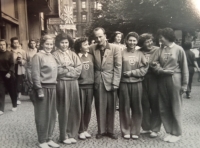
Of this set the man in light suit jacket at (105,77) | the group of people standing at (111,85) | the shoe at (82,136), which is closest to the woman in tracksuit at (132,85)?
the group of people standing at (111,85)

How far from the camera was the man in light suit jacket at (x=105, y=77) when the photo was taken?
593 cm

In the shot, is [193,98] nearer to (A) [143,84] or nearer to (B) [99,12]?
(A) [143,84]

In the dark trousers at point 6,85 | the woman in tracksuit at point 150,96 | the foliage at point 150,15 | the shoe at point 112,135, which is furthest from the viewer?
the foliage at point 150,15

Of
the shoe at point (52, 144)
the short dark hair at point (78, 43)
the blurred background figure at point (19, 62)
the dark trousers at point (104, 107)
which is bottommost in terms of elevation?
the shoe at point (52, 144)

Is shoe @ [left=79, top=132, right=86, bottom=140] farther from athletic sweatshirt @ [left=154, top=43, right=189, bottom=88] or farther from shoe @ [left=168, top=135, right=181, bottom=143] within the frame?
athletic sweatshirt @ [left=154, top=43, right=189, bottom=88]

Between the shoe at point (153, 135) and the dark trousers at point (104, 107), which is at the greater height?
the dark trousers at point (104, 107)

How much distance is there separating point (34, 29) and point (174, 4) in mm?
9457

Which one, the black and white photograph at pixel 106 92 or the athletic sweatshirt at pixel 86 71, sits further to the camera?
the athletic sweatshirt at pixel 86 71

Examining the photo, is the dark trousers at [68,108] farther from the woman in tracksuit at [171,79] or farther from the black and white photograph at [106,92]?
the woman in tracksuit at [171,79]

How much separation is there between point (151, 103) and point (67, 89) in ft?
5.39

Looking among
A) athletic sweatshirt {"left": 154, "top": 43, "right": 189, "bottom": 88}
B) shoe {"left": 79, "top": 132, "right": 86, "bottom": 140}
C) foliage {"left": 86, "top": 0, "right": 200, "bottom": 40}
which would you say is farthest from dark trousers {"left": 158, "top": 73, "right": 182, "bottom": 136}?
foliage {"left": 86, "top": 0, "right": 200, "bottom": 40}

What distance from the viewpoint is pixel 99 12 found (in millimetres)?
30375

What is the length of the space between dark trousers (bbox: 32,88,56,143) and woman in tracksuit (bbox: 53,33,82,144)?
19 centimetres

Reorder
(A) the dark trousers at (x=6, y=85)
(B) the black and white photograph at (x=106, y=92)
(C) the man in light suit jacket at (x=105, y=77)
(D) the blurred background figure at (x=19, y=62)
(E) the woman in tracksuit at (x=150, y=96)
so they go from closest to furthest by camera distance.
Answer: (B) the black and white photograph at (x=106, y=92), (C) the man in light suit jacket at (x=105, y=77), (E) the woman in tracksuit at (x=150, y=96), (A) the dark trousers at (x=6, y=85), (D) the blurred background figure at (x=19, y=62)
